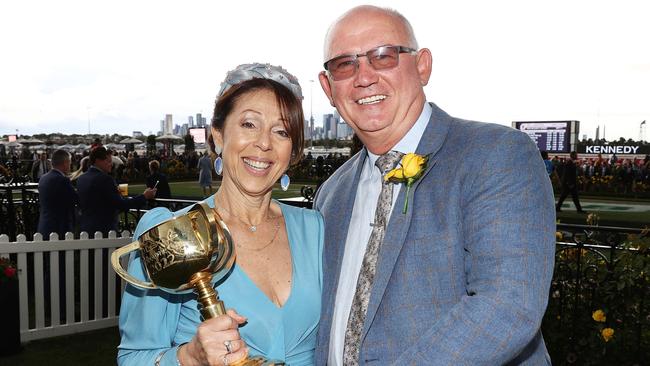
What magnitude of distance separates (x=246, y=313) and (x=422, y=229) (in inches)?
29.4

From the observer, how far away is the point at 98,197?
702 centimetres

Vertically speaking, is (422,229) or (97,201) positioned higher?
(422,229)

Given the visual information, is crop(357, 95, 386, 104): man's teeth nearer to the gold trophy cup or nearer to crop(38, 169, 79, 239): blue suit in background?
the gold trophy cup

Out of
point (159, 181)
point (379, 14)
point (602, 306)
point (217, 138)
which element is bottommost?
point (602, 306)

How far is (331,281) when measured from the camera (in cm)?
213

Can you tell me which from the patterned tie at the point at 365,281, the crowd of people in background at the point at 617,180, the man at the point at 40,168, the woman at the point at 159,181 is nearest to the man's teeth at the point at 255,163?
the patterned tie at the point at 365,281

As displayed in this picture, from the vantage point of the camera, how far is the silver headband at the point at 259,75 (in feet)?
7.29

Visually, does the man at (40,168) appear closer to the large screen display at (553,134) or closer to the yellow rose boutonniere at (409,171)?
the yellow rose boutonniere at (409,171)

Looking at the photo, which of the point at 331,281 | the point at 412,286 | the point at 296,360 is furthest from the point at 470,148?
the point at 296,360

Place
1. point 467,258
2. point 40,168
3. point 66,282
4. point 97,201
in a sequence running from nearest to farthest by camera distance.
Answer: point 467,258
point 66,282
point 97,201
point 40,168

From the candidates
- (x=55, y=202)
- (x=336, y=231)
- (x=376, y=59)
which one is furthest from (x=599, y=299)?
(x=55, y=202)

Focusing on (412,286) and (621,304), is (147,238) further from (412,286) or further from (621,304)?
(621,304)

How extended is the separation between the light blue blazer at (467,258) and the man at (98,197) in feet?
18.7

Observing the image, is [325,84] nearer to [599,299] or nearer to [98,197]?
[599,299]
